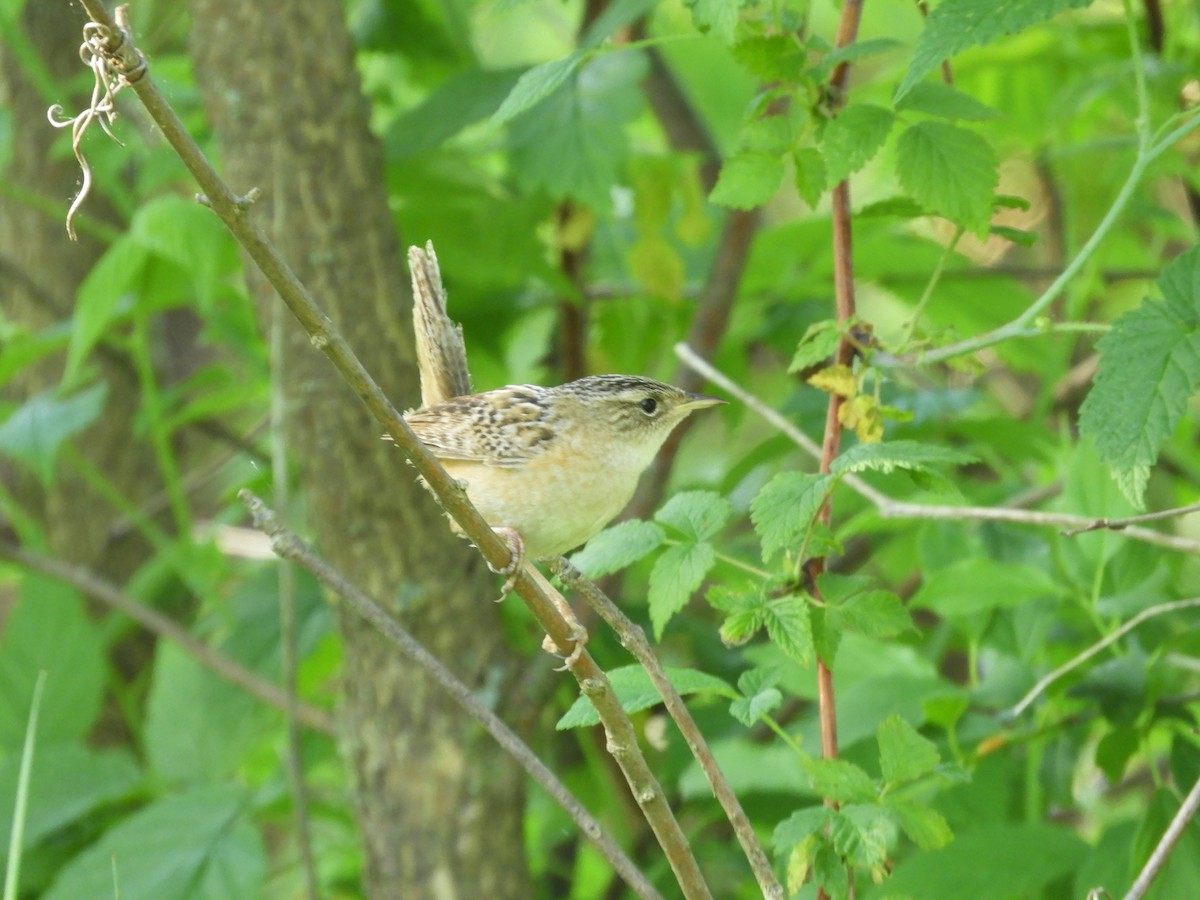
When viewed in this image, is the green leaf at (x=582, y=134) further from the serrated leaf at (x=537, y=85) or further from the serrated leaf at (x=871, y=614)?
the serrated leaf at (x=871, y=614)

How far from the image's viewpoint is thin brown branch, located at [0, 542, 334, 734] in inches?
127


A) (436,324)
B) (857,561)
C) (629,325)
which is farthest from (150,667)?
(436,324)

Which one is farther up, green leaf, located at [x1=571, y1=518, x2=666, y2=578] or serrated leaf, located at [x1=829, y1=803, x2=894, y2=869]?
green leaf, located at [x1=571, y1=518, x2=666, y2=578]

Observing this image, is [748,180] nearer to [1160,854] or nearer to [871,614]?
[871,614]

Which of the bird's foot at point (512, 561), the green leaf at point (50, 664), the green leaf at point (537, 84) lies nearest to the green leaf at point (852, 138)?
the green leaf at point (537, 84)

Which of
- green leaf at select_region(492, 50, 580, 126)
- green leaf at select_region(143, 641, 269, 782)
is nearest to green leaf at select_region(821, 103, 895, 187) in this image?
green leaf at select_region(492, 50, 580, 126)

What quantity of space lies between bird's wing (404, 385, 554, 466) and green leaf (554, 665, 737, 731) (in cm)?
41

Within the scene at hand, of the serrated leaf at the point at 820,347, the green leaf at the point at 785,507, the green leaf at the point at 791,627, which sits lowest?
the green leaf at the point at 791,627

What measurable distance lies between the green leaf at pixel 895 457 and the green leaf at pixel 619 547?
245 millimetres

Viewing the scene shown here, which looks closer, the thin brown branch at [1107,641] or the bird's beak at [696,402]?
the thin brown branch at [1107,641]

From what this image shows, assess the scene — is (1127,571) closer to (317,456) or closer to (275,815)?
(317,456)

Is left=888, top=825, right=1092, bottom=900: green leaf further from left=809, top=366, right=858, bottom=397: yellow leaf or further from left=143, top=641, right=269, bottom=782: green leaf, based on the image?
left=143, top=641, right=269, bottom=782: green leaf

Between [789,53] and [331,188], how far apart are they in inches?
55.0

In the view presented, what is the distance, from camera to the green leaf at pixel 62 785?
10.4 ft
